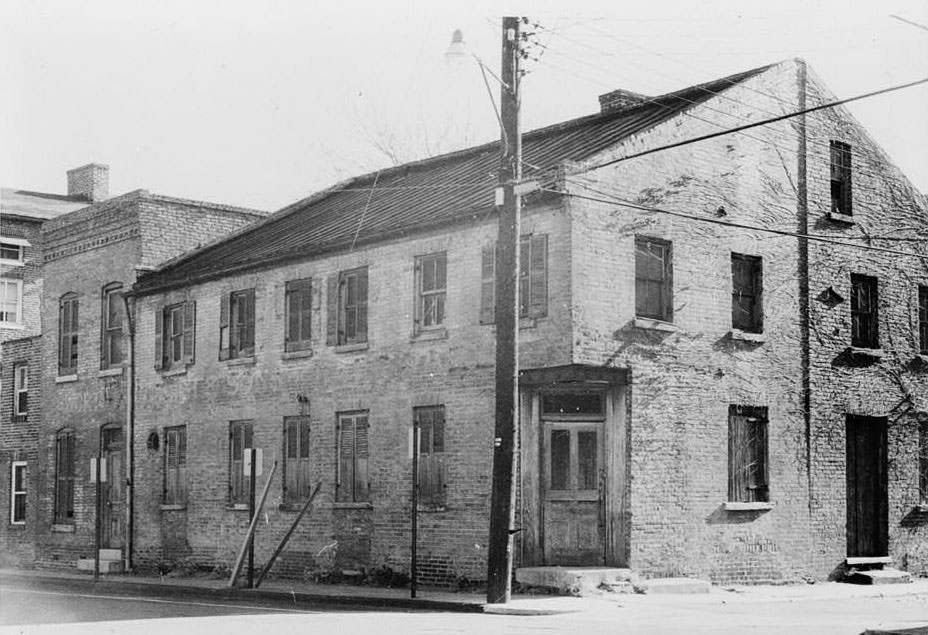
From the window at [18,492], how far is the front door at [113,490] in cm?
484

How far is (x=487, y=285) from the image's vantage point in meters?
22.7

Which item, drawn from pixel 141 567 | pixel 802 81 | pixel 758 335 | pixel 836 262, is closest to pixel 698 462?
pixel 758 335

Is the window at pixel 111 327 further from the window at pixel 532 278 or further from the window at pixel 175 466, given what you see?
the window at pixel 532 278

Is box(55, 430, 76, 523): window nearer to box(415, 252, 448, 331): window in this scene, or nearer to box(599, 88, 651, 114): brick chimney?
box(415, 252, 448, 331): window

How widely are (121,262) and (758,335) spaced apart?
51.9 ft

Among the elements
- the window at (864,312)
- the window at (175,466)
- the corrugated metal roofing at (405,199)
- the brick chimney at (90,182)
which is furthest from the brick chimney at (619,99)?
the brick chimney at (90,182)

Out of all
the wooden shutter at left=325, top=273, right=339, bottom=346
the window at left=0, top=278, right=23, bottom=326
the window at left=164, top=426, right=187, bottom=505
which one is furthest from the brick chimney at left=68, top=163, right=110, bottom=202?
the wooden shutter at left=325, top=273, right=339, bottom=346

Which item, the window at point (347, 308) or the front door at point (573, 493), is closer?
the front door at point (573, 493)

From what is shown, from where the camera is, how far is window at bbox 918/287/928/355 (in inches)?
1046

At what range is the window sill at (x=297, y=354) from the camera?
87.4 feet

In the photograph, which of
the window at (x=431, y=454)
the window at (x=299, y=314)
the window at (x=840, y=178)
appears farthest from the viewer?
the window at (x=299, y=314)

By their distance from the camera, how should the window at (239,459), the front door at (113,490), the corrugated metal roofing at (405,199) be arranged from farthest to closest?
the front door at (113,490), the window at (239,459), the corrugated metal roofing at (405,199)

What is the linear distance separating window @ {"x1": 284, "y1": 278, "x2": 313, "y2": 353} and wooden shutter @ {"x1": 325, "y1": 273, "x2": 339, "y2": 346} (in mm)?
600

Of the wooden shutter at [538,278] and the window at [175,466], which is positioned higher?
the wooden shutter at [538,278]
